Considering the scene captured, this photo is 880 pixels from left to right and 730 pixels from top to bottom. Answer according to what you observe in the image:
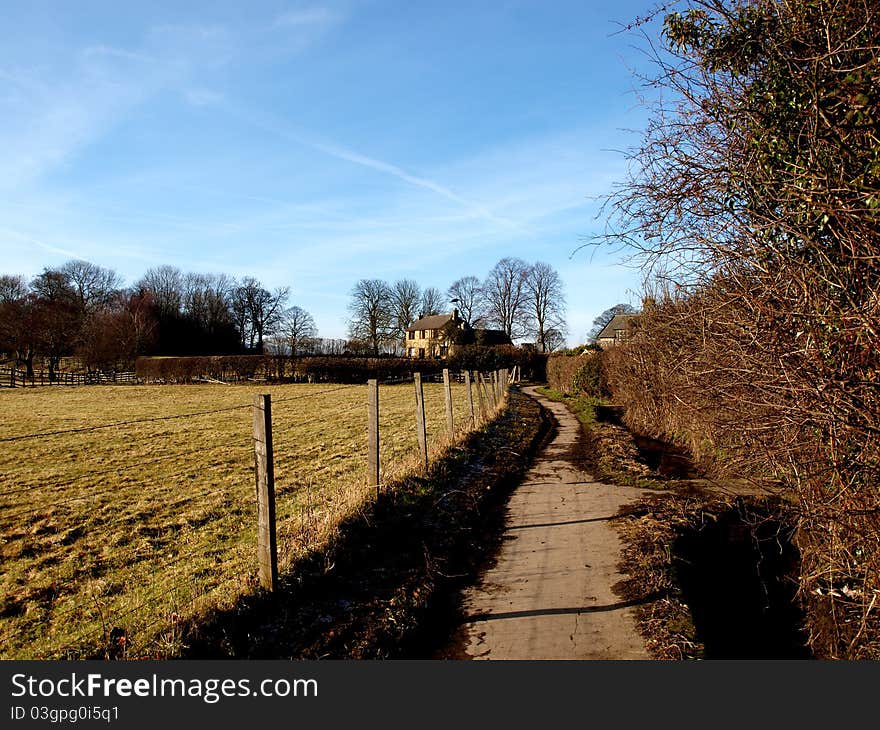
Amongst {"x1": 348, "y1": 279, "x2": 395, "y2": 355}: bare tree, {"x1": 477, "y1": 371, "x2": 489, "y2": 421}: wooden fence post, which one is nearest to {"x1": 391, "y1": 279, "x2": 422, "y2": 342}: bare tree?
{"x1": 348, "y1": 279, "x2": 395, "y2": 355}: bare tree

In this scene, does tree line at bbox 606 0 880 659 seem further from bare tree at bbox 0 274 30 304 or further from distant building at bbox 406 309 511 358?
bare tree at bbox 0 274 30 304

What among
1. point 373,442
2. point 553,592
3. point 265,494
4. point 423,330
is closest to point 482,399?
point 373,442

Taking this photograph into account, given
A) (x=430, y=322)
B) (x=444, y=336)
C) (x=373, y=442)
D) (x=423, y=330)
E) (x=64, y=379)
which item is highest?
(x=430, y=322)

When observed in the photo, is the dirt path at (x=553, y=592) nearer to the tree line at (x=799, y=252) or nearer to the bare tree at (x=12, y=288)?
the tree line at (x=799, y=252)

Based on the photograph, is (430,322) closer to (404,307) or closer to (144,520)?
(404,307)

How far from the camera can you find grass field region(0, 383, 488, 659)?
15.0 feet

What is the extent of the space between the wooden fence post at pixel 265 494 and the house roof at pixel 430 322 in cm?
6721

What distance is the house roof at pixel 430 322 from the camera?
73.0 meters

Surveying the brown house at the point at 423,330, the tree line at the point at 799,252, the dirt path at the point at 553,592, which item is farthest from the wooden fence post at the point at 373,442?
the brown house at the point at 423,330

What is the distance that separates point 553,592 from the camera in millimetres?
5078

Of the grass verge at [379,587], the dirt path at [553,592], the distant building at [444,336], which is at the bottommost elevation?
the dirt path at [553,592]

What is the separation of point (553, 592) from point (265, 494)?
106 inches

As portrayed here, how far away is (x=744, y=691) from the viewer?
355cm

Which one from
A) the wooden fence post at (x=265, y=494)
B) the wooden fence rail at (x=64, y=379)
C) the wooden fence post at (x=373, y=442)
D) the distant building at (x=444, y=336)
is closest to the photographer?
the wooden fence post at (x=265, y=494)
